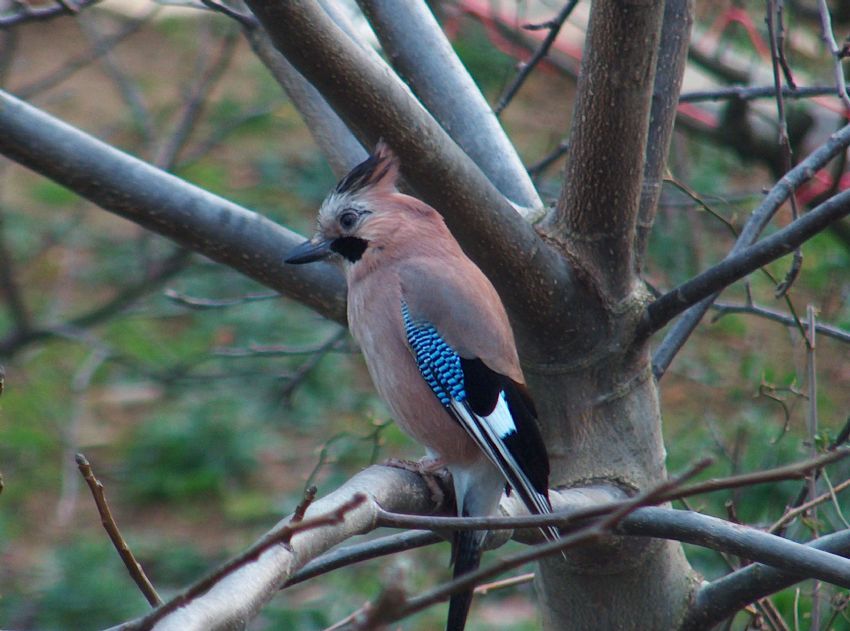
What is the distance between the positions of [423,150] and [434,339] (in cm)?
75

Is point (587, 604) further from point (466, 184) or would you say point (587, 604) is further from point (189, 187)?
point (189, 187)

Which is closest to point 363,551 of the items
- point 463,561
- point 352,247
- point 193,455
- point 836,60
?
point 463,561

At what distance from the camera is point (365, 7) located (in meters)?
2.38

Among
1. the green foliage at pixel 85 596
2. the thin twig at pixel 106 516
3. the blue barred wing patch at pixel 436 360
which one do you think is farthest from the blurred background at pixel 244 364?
the thin twig at pixel 106 516

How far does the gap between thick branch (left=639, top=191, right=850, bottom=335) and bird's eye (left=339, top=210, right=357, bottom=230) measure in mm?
843

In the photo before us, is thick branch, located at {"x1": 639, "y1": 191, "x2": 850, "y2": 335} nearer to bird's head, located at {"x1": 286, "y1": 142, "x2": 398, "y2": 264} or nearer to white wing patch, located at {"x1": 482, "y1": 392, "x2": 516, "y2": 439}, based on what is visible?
white wing patch, located at {"x1": 482, "y1": 392, "x2": 516, "y2": 439}

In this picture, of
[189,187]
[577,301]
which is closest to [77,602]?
[189,187]

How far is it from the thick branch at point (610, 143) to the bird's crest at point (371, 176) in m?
0.36

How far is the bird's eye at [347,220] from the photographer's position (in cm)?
272

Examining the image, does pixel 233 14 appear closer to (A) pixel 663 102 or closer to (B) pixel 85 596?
(A) pixel 663 102

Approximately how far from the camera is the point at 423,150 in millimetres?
1834

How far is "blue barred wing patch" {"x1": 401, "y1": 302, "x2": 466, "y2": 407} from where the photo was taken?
2.45m

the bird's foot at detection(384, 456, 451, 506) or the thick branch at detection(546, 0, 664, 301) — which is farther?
the bird's foot at detection(384, 456, 451, 506)

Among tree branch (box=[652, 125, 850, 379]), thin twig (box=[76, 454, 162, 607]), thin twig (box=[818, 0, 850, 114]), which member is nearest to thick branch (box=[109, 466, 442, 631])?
thin twig (box=[76, 454, 162, 607])
